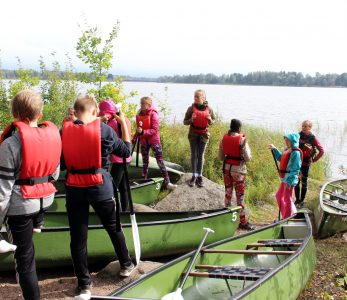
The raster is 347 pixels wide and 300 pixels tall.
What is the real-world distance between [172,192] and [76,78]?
378cm

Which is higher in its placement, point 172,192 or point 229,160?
point 229,160

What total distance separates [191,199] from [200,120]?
1225mm

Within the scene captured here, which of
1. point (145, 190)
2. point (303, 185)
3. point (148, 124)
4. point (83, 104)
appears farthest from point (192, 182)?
point (83, 104)

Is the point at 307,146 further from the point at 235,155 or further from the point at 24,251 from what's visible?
the point at 24,251

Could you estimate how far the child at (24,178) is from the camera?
2.90m

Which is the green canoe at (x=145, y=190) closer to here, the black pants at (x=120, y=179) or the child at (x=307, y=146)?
the black pants at (x=120, y=179)

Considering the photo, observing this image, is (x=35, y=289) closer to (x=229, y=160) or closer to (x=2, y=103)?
(x=229, y=160)

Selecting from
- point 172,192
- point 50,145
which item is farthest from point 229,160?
point 50,145

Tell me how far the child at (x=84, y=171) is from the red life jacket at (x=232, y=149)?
2.45 meters

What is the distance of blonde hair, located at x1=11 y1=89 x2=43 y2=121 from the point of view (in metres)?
3.00

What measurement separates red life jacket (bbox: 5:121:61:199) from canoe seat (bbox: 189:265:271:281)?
152 centimetres

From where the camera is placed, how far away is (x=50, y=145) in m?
3.17

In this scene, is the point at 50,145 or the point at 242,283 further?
the point at 242,283

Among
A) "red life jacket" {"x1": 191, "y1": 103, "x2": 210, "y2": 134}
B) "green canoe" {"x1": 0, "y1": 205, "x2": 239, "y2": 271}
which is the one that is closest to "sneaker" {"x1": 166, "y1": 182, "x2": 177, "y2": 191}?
"red life jacket" {"x1": 191, "y1": 103, "x2": 210, "y2": 134}
